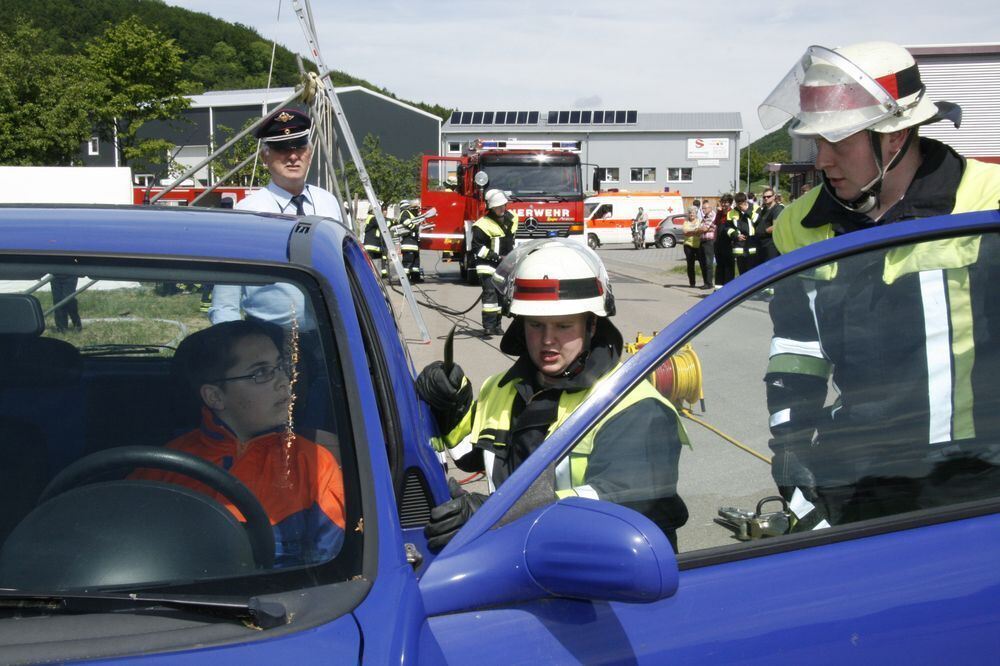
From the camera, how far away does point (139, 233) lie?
7.07 feet

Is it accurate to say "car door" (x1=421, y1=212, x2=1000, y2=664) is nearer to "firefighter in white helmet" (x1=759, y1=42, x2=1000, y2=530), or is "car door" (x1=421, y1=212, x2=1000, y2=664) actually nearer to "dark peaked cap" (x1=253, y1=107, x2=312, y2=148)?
"firefighter in white helmet" (x1=759, y1=42, x2=1000, y2=530)

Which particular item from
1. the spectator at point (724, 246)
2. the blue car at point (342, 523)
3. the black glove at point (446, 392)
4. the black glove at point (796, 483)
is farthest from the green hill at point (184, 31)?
the black glove at point (796, 483)

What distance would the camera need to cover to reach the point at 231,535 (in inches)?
68.6

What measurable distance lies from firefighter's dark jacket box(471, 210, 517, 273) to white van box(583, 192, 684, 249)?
28552 mm

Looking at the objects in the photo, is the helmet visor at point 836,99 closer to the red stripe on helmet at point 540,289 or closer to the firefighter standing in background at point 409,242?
the red stripe on helmet at point 540,289

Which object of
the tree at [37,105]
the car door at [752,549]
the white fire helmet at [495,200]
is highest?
the tree at [37,105]

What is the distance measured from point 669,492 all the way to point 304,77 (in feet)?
25.9

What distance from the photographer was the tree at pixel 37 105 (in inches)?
1209

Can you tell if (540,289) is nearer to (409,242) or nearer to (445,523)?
(445,523)

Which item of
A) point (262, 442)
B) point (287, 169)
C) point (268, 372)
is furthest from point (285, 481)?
point (287, 169)

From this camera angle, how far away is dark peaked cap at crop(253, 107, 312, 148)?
497cm

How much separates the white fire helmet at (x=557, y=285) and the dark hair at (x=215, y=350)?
0.93 m

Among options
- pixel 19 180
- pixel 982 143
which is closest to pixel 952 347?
pixel 19 180

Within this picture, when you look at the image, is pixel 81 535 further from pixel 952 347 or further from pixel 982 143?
pixel 982 143
